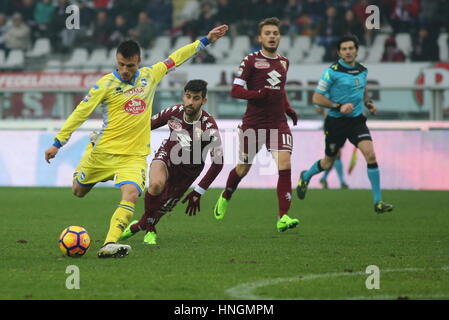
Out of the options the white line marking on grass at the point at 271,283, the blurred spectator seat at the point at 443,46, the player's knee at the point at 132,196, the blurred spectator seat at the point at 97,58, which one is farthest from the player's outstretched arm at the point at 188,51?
the blurred spectator seat at the point at 97,58

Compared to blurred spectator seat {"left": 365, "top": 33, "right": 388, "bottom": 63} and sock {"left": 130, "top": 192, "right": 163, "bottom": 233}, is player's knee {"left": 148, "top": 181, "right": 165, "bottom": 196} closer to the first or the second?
sock {"left": 130, "top": 192, "right": 163, "bottom": 233}

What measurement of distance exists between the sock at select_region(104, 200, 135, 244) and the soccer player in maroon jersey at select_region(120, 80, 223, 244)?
1137 millimetres

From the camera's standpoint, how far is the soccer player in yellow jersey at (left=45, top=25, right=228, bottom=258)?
26.4ft

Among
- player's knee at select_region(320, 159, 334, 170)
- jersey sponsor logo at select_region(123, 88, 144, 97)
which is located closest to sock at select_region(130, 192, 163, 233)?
jersey sponsor logo at select_region(123, 88, 144, 97)

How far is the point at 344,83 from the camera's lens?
39.5 feet

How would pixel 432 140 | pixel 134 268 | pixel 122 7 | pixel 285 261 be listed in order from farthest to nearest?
pixel 122 7, pixel 432 140, pixel 285 261, pixel 134 268

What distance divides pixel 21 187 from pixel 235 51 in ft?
22.3

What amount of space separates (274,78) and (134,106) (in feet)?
8.04

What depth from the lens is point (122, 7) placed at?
23750 mm

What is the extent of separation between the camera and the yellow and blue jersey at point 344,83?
12.0 metres

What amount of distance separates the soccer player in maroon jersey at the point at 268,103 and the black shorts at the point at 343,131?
1596 mm
